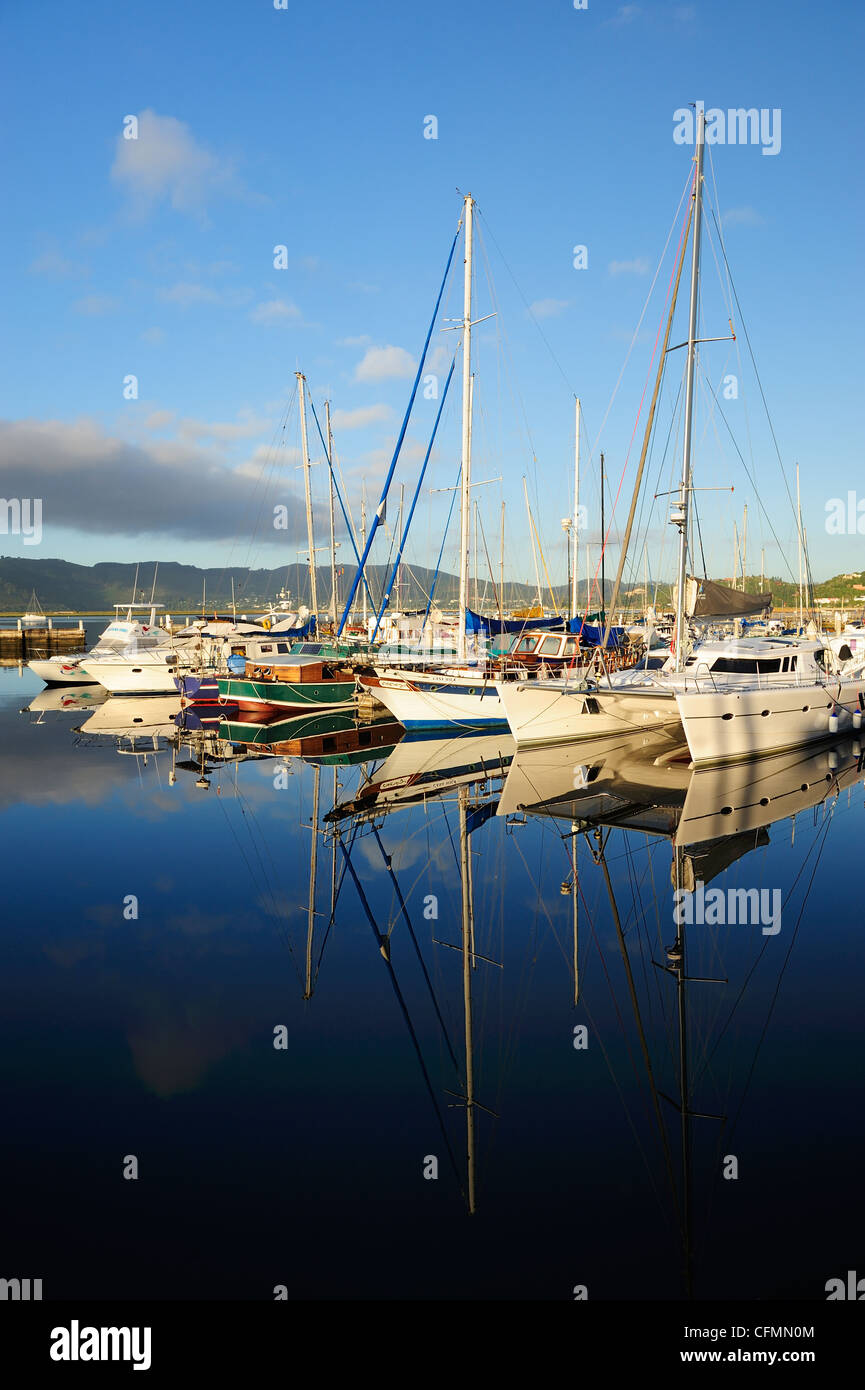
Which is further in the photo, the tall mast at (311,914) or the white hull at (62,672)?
the white hull at (62,672)

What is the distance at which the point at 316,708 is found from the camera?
34656mm

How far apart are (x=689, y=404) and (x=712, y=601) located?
6.14 meters

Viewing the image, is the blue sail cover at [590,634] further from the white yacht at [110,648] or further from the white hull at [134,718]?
the white yacht at [110,648]

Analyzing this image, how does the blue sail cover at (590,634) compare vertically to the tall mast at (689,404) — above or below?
below

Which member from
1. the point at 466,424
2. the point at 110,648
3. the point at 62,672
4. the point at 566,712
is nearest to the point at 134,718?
the point at 110,648

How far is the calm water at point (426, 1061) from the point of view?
5.30 meters

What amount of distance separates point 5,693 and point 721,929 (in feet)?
146

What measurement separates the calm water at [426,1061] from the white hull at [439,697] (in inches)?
400

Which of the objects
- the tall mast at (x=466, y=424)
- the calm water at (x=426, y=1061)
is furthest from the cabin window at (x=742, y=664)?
the tall mast at (x=466, y=424)

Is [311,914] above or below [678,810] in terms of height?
below

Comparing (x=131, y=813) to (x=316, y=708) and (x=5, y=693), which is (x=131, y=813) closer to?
(x=316, y=708)

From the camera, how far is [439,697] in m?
26.8

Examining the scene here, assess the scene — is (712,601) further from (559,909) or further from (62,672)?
(62,672)
